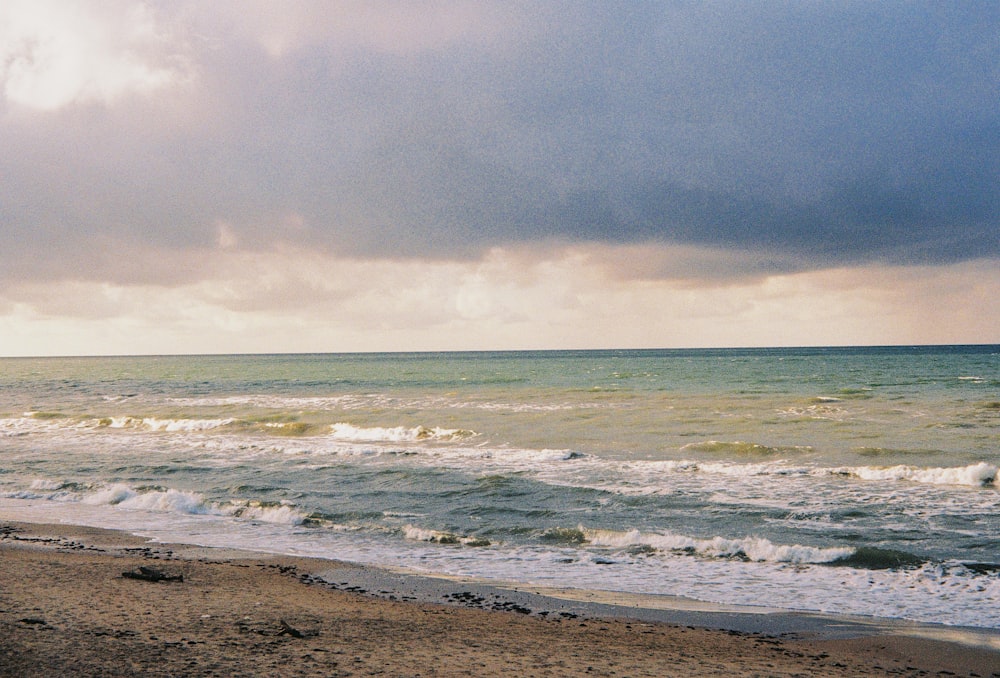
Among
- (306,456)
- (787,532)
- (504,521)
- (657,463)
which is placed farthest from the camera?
(306,456)

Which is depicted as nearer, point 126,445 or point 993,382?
point 126,445

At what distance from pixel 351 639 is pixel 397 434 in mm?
25172

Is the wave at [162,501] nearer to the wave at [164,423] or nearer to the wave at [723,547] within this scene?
the wave at [723,547]

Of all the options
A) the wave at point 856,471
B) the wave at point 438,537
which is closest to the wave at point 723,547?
the wave at point 438,537

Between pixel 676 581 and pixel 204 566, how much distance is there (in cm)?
832

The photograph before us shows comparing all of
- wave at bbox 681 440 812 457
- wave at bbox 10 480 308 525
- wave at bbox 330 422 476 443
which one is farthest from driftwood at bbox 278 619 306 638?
wave at bbox 330 422 476 443

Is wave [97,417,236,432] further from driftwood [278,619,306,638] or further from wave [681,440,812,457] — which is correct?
driftwood [278,619,306,638]

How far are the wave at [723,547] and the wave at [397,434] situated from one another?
1694cm

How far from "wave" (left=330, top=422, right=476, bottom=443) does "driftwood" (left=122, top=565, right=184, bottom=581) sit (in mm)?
20001

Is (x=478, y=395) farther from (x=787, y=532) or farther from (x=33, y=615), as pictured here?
(x=33, y=615)

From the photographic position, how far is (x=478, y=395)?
53906 mm

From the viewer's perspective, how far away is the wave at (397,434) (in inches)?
1278

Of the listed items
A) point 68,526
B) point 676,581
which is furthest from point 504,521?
point 68,526

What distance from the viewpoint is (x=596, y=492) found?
64.5ft
